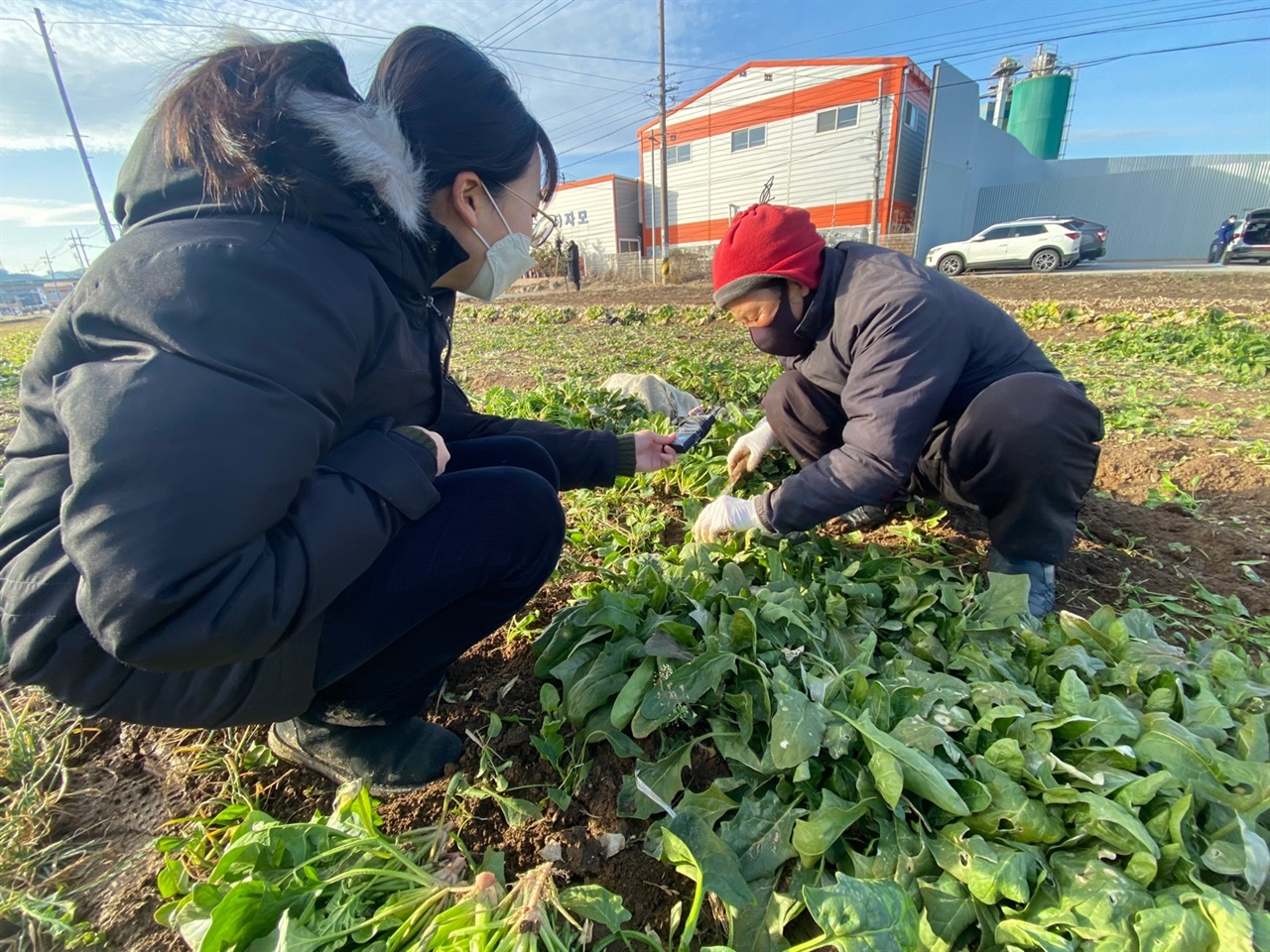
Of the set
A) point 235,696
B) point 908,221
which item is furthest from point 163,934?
point 908,221

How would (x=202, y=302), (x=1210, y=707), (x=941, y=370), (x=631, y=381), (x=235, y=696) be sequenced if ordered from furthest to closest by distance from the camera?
1. (x=631, y=381)
2. (x=941, y=370)
3. (x=1210, y=707)
4. (x=235, y=696)
5. (x=202, y=302)

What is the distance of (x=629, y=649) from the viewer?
1.45 meters

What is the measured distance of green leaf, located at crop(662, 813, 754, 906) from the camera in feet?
3.25

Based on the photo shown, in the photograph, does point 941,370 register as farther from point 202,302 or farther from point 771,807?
point 202,302

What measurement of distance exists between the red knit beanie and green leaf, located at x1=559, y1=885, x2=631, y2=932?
167 cm

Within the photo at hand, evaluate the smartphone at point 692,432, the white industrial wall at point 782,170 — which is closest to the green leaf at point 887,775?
the smartphone at point 692,432

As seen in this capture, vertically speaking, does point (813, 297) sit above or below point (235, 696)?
above

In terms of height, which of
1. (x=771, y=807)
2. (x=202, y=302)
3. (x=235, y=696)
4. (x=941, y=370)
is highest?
(x=202, y=302)

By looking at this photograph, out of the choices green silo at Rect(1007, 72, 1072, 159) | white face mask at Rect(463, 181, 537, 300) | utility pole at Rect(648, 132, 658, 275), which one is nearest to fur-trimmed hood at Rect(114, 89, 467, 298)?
white face mask at Rect(463, 181, 537, 300)

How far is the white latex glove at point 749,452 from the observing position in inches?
101

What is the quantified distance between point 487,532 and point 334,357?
0.47m

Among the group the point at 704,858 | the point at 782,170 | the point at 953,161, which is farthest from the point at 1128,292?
the point at 782,170

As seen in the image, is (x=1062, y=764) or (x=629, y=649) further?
(x=629, y=649)

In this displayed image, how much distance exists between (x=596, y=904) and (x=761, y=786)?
16.2 inches
